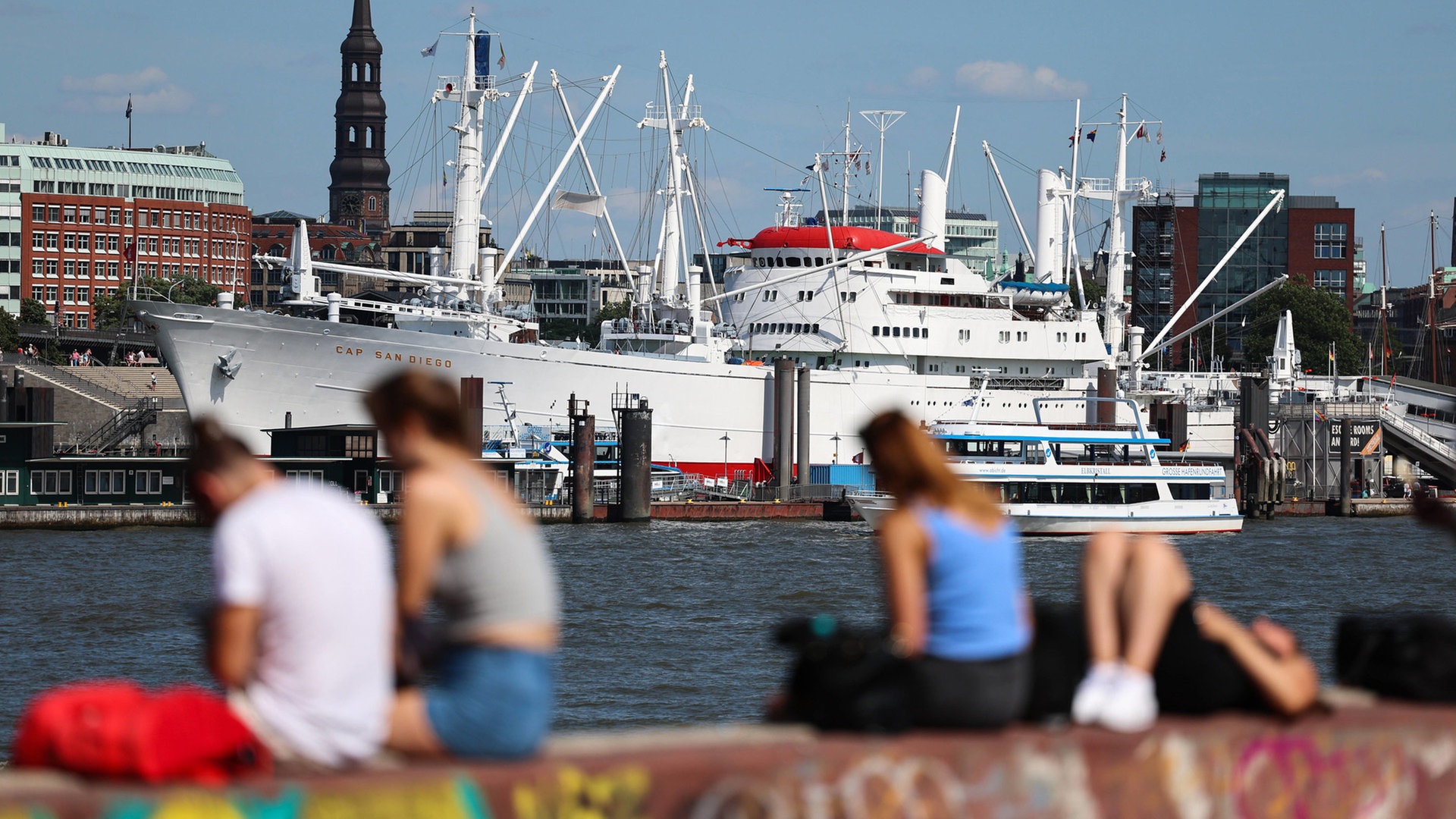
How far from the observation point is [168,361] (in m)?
52.0

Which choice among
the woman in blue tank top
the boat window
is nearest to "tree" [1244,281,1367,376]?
the boat window

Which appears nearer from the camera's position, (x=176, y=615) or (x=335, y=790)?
(x=335, y=790)

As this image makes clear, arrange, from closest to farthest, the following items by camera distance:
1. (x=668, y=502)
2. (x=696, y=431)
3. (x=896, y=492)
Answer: (x=896, y=492) < (x=668, y=502) < (x=696, y=431)

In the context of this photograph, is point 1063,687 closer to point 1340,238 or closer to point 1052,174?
point 1052,174

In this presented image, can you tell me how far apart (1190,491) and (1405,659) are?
133 feet

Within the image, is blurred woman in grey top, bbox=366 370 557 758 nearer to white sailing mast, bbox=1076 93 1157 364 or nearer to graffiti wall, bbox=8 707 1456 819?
graffiti wall, bbox=8 707 1456 819

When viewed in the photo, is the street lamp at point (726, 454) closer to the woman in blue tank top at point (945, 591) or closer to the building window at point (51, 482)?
the building window at point (51, 482)

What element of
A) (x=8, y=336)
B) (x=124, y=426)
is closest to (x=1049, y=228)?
(x=124, y=426)

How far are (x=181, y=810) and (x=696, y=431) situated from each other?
50970 mm

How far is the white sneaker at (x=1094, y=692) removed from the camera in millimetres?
5570

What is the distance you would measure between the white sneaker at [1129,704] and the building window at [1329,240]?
10349cm

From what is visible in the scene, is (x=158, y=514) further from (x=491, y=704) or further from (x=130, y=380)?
(x=491, y=704)

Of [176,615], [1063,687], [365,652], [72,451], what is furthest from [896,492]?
[72,451]

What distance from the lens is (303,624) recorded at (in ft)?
15.7
